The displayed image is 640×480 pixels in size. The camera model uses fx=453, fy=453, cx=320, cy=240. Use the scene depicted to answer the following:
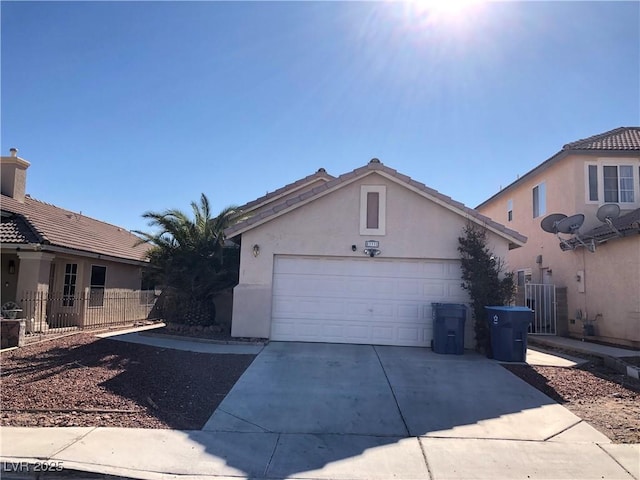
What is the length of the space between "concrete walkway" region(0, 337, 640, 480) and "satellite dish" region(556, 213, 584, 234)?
306 inches

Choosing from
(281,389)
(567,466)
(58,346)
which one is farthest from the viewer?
(58,346)

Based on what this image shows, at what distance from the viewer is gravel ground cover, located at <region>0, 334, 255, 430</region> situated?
635 centimetres

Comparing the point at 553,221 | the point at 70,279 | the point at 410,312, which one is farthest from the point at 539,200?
the point at 70,279

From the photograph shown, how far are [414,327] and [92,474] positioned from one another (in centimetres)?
831

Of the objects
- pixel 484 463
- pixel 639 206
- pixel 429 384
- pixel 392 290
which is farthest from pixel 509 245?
pixel 484 463

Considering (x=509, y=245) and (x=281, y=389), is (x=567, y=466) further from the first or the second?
(x=509, y=245)

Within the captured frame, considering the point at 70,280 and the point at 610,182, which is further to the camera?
the point at 70,280

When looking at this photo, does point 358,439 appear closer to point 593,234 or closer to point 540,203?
point 593,234

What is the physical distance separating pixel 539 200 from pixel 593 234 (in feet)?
14.4

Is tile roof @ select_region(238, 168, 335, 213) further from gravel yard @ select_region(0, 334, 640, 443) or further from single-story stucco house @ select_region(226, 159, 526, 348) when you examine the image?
gravel yard @ select_region(0, 334, 640, 443)

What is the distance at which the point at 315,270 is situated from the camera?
11891 millimetres

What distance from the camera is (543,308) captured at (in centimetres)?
1545

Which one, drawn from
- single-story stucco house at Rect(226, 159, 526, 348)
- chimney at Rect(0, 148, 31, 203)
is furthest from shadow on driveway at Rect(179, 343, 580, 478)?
chimney at Rect(0, 148, 31, 203)

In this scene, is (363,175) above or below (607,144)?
below
